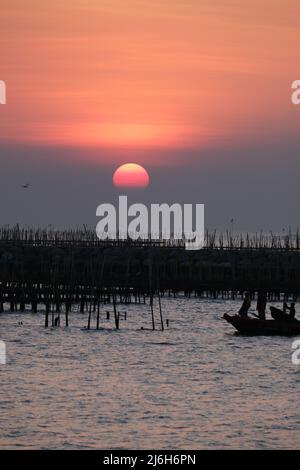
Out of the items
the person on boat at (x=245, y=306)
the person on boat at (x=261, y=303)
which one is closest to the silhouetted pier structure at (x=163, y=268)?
the person on boat at (x=245, y=306)

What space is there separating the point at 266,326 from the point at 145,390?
55.9ft

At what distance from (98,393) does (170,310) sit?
3435cm

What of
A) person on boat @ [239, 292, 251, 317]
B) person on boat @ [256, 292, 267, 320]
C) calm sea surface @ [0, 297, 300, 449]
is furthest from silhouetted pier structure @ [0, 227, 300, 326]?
calm sea surface @ [0, 297, 300, 449]

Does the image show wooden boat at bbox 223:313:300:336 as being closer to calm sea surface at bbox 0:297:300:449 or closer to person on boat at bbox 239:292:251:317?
person on boat at bbox 239:292:251:317

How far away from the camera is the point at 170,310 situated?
219 ft

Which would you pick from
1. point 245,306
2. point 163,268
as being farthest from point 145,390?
point 163,268

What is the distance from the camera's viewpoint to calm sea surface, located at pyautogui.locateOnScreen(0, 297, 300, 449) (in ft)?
86.9

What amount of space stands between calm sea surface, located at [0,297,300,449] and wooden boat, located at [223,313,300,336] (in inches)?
20.4

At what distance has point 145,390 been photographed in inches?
1309

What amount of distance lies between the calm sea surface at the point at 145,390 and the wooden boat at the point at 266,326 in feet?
1.70

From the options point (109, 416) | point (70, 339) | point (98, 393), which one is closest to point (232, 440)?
point (109, 416)

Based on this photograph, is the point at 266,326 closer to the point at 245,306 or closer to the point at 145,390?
the point at 245,306

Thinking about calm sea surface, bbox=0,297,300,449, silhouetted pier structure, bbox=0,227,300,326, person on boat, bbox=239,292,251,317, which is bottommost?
calm sea surface, bbox=0,297,300,449
